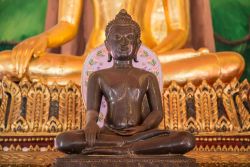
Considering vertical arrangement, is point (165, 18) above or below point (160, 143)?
above

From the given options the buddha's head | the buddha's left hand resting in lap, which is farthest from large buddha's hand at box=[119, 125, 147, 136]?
the buddha's head

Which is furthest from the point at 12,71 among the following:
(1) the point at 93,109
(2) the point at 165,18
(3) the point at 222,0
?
(3) the point at 222,0

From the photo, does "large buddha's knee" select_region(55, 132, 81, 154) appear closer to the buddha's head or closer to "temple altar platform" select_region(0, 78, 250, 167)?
the buddha's head

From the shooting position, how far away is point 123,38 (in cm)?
213

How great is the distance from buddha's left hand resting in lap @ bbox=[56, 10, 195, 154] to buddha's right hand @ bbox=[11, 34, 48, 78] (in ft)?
3.50

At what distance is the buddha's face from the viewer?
213 centimetres

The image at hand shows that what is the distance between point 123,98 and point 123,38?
27cm

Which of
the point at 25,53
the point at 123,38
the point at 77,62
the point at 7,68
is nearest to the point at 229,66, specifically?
the point at 77,62

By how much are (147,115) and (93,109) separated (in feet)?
0.81

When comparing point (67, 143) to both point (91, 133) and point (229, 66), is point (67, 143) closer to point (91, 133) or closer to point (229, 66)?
point (91, 133)

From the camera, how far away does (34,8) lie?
4734 millimetres

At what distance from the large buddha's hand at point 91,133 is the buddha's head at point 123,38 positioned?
376mm

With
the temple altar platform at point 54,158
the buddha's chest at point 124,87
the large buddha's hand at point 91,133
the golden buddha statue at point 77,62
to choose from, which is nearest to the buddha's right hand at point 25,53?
the golden buddha statue at point 77,62

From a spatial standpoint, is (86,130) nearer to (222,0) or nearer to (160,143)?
(160,143)
